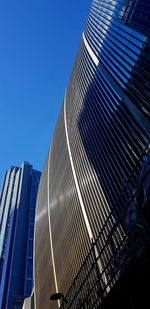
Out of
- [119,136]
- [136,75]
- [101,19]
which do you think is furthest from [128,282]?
[101,19]

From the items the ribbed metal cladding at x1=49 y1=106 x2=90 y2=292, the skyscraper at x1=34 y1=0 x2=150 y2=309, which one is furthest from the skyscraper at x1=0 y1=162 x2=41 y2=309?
the skyscraper at x1=34 y1=0 x2=150 y2=309

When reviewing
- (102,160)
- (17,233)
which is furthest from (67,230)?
(17,233)

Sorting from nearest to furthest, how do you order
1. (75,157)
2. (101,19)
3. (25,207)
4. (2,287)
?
1. (75,157)
2. (101,19)
3. (2,287)
4. (25,207)

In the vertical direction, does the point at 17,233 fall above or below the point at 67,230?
above

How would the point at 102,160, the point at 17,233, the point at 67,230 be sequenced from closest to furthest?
the point at 102,160
the point at 67,230
the point at 17,233

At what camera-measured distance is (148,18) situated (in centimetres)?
2430

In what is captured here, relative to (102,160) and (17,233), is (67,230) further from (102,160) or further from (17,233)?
(17,233)

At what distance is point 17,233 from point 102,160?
87.6 m

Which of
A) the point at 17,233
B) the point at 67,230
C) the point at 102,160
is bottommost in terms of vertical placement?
the point at 102,160

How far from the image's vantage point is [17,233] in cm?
10375

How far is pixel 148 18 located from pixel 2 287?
83.0 m

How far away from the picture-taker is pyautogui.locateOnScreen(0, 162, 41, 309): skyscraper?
292 feet

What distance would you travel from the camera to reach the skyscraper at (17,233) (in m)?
89.0

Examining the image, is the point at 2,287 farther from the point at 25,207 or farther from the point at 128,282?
the point at 128,282
